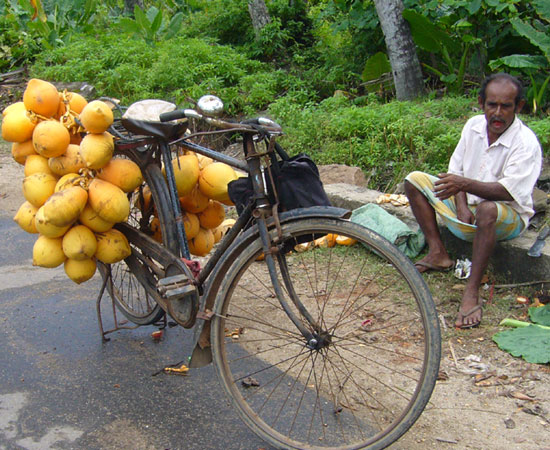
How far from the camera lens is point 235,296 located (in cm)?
438

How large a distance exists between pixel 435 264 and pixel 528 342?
106cm

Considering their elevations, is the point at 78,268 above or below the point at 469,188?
above

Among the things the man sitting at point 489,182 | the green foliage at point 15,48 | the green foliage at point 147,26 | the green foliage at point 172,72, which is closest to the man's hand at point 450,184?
the man sitting at point 489,182

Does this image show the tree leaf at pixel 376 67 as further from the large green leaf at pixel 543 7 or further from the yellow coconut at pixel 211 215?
the yellow coconut at pixel 211 215

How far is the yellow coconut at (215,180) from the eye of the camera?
3.28 m

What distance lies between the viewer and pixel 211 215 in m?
3.55

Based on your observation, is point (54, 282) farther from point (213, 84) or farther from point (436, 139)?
point (213, 84)

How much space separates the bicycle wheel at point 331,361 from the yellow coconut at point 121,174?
0.74 m

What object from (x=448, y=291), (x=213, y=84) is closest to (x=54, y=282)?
(x=448, y=291)

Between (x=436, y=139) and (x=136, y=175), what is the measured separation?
11.1 feet

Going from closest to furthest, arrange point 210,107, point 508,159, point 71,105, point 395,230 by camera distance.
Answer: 1. point 210,107
2. point 71,105
3. point 508,159
4. point 395,230

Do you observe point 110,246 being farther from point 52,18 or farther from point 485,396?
point 52,18

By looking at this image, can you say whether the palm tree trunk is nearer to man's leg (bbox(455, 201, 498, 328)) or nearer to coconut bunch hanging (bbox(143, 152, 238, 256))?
man's leg (bbox(455, 201, 498, 328))

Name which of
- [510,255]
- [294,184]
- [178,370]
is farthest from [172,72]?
[294,184]
